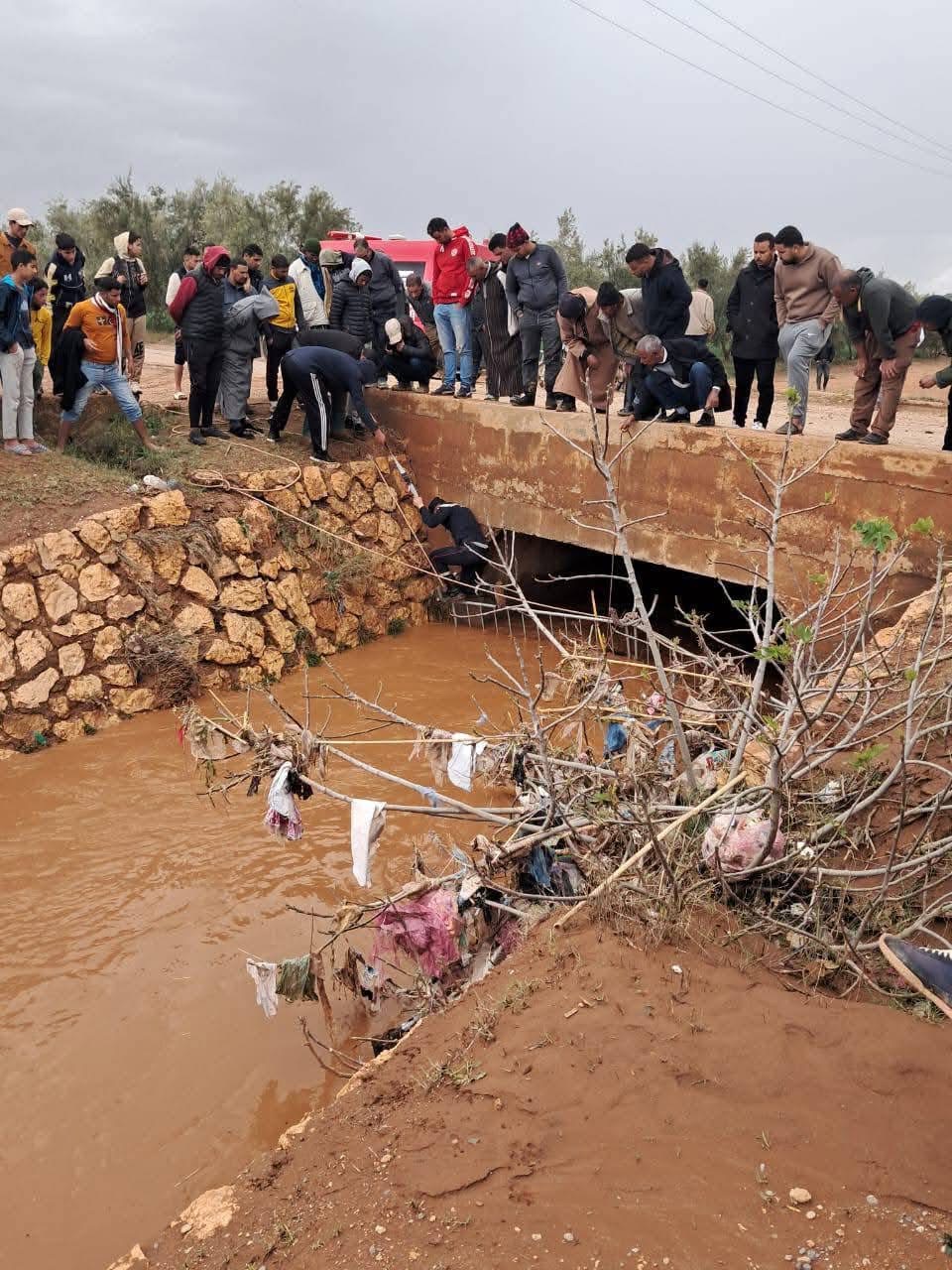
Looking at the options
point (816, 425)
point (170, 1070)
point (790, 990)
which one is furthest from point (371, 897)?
point (816, 425)

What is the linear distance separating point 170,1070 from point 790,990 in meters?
2.80

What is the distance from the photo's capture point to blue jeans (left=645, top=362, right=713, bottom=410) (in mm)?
8375

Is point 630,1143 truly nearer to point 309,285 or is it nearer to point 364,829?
point 364,829

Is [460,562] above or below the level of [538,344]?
below

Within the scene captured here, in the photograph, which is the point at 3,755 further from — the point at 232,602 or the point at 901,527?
the point at 901,527

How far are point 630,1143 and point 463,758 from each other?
6.07 ft

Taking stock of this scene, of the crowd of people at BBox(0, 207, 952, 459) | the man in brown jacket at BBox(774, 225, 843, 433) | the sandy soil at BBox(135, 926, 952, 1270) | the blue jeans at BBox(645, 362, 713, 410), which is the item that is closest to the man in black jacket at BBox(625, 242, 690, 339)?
the crowd of people at BBox(0, 207, 952, 459)

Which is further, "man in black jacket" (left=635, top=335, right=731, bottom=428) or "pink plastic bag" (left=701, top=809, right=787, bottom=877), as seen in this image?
"man in black jacket" (left=635, top=335, right=731, bottom=428)

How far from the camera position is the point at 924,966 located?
2939 millimetres

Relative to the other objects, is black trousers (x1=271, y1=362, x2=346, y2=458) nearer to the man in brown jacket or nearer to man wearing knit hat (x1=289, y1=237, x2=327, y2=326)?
man wearing knit hat (x1=289, y1=237, x2=327, y2=326)

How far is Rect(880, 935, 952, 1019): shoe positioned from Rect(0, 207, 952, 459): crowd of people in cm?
487

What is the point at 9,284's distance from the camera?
26.1 ft

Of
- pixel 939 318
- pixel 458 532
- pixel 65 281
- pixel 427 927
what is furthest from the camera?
pixel 458 532

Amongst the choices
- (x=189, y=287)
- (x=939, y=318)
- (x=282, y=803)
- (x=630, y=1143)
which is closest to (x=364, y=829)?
(x=282, y=803)
